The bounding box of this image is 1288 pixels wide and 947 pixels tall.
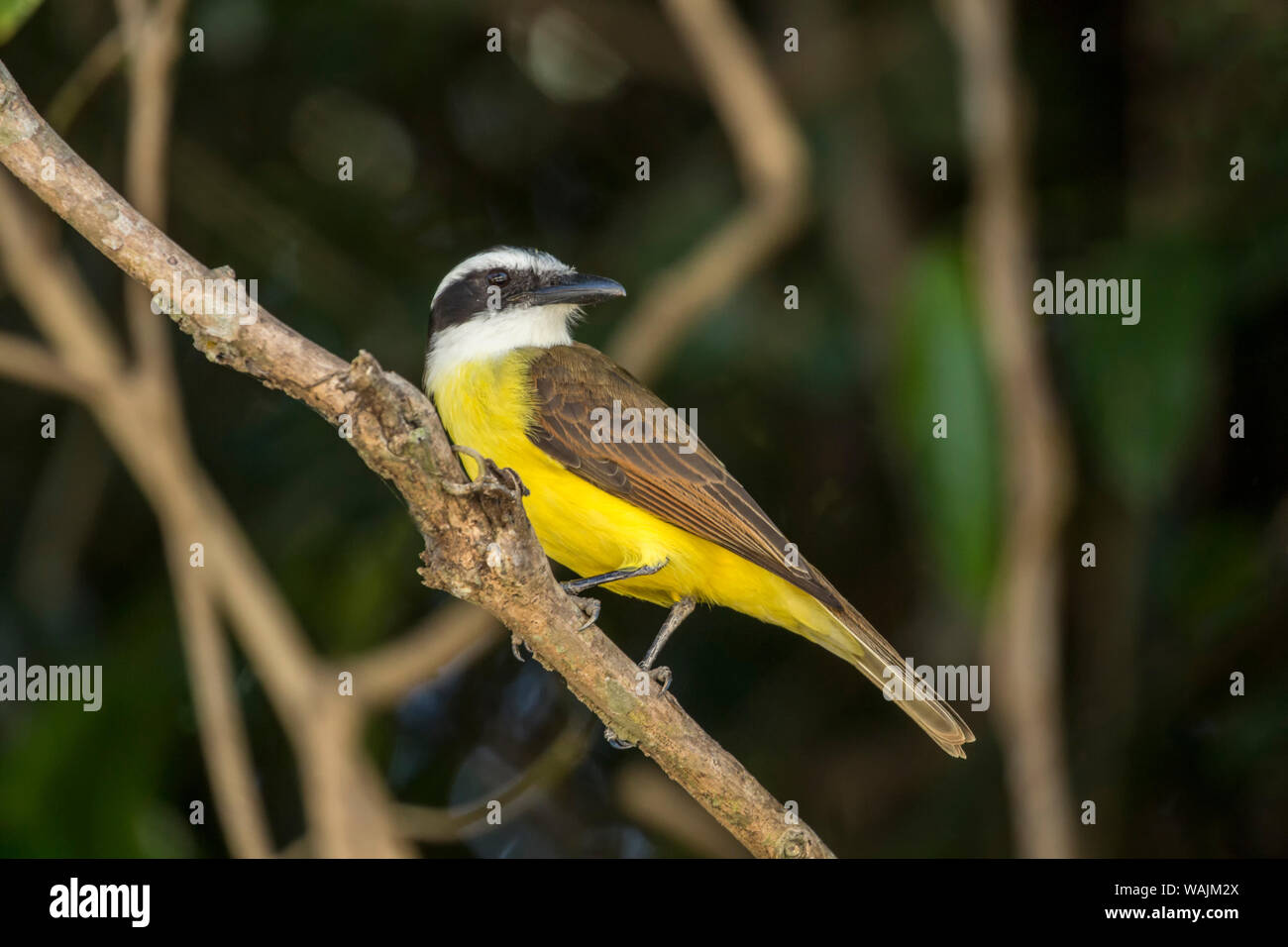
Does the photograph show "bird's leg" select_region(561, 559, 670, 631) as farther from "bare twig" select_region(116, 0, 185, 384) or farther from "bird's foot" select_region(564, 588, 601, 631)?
"bare twig" select_region(116, 0, 185, 384)

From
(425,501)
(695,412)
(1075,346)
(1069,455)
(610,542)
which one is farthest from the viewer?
(695,412)

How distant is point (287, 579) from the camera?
5727 millimetres

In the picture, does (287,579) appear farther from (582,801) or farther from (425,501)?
(425,501)

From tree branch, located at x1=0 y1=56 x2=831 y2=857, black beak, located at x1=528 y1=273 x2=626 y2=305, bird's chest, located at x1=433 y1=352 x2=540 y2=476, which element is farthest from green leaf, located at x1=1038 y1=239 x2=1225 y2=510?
tree branch, located at x1=0 y1=56 x2=831 y2=857

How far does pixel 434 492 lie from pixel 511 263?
2.22 metres

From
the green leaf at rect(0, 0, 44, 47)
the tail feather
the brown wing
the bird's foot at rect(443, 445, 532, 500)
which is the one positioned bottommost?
the tail feather

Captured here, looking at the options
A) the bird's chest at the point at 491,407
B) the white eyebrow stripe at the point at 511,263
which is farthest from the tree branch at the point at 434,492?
the white eyebrow stripe at the point at 511,263

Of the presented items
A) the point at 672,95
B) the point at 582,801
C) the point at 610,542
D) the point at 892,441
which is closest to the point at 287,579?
the point at 582,801

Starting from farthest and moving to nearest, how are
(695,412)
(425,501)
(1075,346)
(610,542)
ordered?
(695,412)
(1075,346)
(610,542)
(425,501)

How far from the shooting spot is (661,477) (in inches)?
164

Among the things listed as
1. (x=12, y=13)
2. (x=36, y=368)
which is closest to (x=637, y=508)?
(x=12, y=13)

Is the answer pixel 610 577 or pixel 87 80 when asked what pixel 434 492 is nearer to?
pixel 610 577

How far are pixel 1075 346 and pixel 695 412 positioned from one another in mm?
1628

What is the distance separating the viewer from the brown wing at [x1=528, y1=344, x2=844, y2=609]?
403 cm
